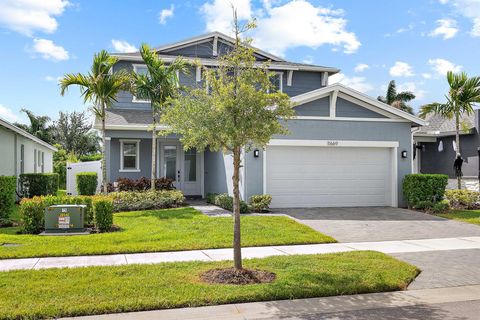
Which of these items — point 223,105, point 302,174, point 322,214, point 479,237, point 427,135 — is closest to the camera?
point 223,105

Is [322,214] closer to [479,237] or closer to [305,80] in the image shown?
[479,237]

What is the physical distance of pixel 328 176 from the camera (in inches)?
608

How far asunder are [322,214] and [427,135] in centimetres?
1151

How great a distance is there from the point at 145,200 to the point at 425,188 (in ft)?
32.1

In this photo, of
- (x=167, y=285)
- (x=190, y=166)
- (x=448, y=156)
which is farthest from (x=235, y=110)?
(x=448, y=156)

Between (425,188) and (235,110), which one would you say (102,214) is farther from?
(425,188)

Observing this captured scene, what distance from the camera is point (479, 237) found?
10.9 meters

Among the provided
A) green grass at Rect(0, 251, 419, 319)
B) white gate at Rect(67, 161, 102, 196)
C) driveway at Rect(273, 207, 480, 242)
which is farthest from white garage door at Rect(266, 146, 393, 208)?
white gate at Rect(67, 161, 102, 196)

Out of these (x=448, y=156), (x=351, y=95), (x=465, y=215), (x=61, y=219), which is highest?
(x=351, y=95)

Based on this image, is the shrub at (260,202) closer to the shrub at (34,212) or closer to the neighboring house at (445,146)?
the shrub at (34,212)

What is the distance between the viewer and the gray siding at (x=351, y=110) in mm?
15227

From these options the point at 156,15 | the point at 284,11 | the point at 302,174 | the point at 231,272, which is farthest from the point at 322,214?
the point at 156,15

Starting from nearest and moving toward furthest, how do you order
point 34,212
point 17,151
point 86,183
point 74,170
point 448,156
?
point 34,212
point 86,183
point 17,151
point 74,170
point 448,156

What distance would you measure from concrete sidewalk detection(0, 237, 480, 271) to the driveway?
0.66 metres
